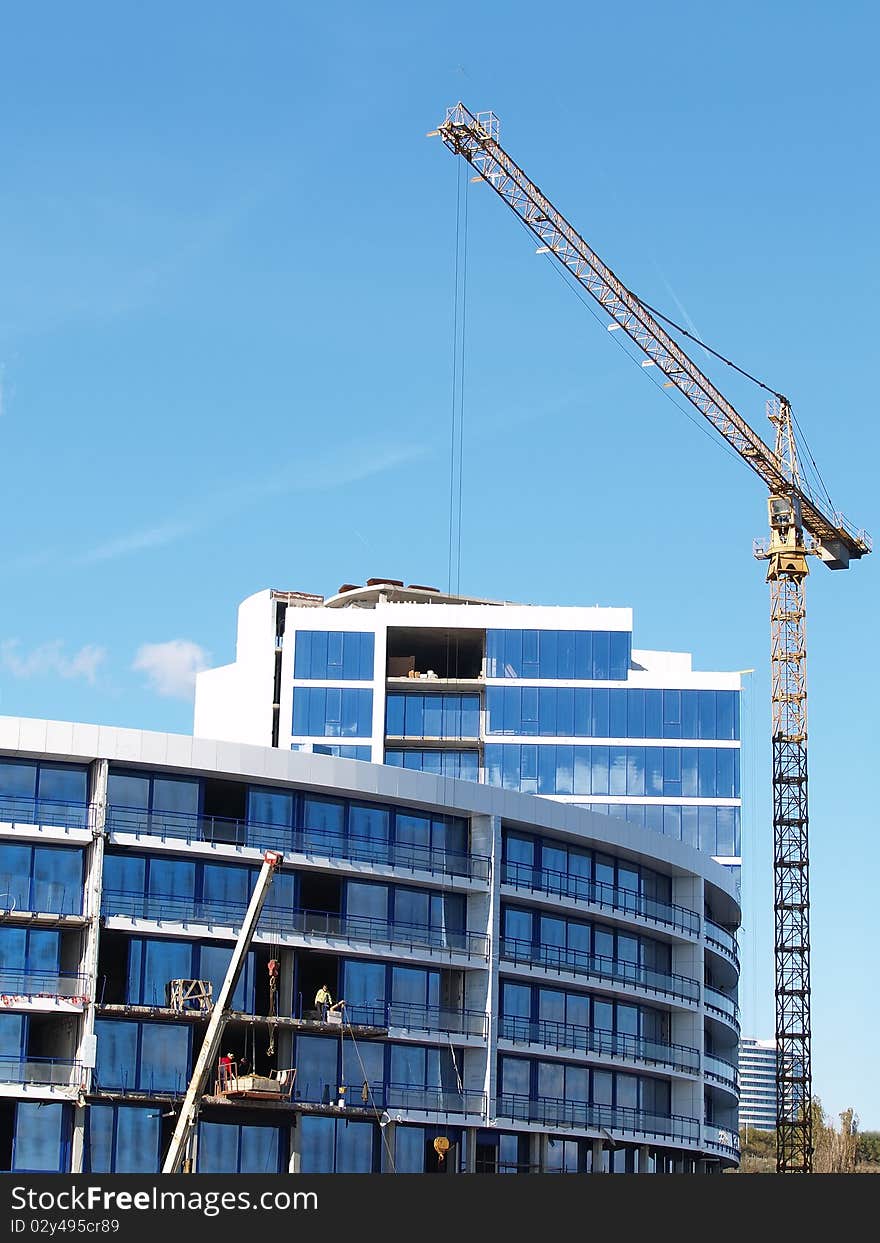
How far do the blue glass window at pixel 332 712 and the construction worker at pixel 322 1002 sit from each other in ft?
166

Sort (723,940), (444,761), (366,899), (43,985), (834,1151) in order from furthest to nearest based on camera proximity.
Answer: (834,1151)
(444,761)
(723,940)
(366,899)
(43,985)

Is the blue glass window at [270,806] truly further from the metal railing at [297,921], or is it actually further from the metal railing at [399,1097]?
the metal railing at [399,1097]

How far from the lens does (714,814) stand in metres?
128

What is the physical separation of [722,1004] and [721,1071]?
134 inches

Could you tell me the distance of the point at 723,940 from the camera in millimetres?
103188

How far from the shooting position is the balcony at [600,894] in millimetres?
87062

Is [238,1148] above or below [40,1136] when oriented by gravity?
below

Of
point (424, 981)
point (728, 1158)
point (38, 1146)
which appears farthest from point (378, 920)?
point (728, 1158)

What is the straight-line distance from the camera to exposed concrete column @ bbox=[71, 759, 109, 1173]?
240 ft

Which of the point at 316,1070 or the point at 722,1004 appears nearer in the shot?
the point at 316,1070

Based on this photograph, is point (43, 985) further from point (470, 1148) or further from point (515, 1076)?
point (515, 1076)

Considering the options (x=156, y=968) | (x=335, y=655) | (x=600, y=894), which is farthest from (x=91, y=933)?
(x=335, y=655)

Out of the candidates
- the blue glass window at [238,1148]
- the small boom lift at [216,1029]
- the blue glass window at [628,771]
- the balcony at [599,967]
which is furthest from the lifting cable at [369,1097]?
the blue glass window at [628,771]

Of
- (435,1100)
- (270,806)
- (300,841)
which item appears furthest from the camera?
(435,1100)
